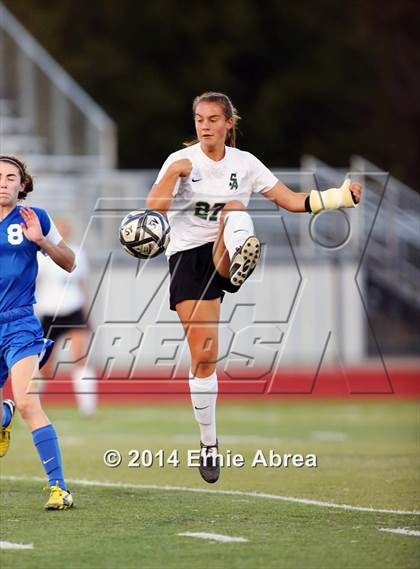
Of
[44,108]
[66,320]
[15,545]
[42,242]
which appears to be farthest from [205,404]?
[44,108]

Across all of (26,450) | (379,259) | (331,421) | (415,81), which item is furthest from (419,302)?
(415,81)

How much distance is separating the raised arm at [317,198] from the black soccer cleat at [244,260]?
1.33ft

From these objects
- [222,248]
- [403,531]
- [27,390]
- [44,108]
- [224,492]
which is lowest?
[44,108]

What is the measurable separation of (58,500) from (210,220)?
67.1 inches

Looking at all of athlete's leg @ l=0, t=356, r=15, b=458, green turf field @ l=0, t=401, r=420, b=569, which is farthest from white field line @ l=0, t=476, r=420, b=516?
athlete's leg @ l=0, t=356, r=15, b=458

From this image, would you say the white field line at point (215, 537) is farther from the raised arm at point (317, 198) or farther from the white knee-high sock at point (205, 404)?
the raised arm at point (317, 198)

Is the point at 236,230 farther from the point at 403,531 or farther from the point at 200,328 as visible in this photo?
the point at 403,531

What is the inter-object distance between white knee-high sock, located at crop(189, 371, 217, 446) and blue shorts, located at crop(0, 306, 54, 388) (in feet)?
3.32

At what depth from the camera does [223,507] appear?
7309 mm

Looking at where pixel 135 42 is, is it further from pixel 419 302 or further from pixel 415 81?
pixel 419 302

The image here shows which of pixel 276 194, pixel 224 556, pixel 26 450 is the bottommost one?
pixel 26 450

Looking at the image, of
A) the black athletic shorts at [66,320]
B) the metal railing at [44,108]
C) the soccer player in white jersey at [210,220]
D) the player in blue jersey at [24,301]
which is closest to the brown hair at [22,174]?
the player in blue jersey at [24,301]

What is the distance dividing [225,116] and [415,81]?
95.7ft

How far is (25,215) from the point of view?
23.2 ft
